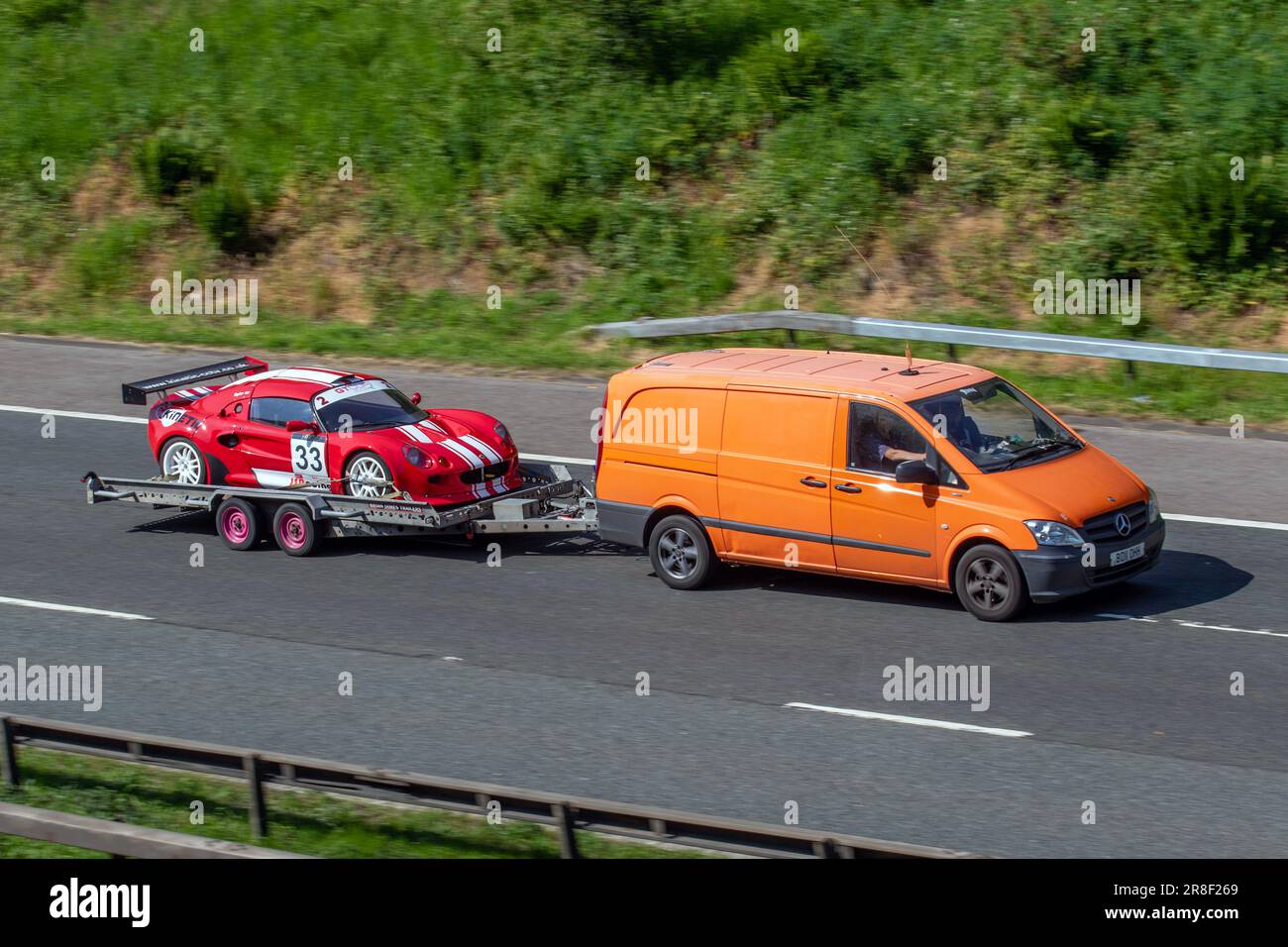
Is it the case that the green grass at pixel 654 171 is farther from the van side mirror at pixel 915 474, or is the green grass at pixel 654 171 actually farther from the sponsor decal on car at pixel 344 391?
the van side mirror at pixel 915 474

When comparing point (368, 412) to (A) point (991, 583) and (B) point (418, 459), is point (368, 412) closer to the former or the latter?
(B) point (418, 459)

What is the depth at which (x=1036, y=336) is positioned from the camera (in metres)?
18.3

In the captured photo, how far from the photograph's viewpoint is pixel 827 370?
13148 mm

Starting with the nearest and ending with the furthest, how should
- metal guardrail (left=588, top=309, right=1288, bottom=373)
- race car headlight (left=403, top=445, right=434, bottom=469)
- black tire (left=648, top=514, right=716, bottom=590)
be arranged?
black tire (left=648, top=514, right=716, bottom=590)
race car headlight (left=403, top=445, right=434, bottom=469)
metal guardrail (left=588, top=309, right=1288, bottom=373)

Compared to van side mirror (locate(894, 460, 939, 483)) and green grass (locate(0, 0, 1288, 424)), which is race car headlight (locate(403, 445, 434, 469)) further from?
green grass (locate(0, 0, 1288, 424))

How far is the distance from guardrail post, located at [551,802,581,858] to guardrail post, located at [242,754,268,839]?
182cm

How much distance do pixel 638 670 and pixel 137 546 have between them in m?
6.03

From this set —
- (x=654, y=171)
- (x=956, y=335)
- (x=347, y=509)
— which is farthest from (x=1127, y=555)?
(x=654, y=171)

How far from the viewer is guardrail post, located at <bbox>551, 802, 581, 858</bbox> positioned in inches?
312

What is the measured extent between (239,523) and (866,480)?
6033 mm

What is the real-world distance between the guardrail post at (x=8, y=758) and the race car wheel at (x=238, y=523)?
520 cm

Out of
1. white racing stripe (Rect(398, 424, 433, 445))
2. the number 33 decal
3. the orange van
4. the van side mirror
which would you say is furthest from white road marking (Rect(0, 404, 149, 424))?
the van side mirror

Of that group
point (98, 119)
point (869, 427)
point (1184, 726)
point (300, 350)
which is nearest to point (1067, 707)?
point (1184, 726)
